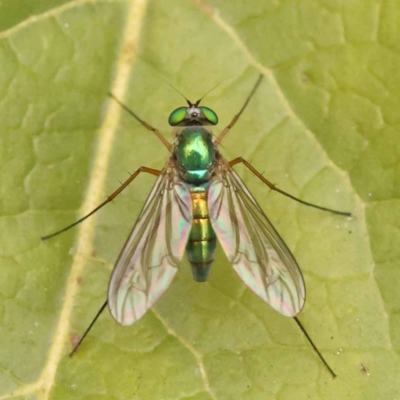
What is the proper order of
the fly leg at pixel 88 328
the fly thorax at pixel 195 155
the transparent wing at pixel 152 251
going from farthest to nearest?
the fly thorax at pixel 195 155 → the fly leg at pixel 88 328 → the transparent wing at pixel 152 251

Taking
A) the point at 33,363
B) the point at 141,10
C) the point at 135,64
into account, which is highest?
the point at 141,10

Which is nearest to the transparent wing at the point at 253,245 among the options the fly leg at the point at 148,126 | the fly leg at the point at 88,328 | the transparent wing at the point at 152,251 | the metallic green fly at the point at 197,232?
the metallic green fly at the point at 197,232

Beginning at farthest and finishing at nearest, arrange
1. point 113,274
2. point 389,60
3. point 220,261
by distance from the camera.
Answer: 1. point 220,261
2. point 389,60
3. point 113,274

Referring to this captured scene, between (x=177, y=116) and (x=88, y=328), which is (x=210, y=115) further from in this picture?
(x=88, y=328)

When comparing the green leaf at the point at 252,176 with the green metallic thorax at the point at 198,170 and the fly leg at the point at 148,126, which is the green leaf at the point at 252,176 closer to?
the fly leg at the point at 148,126

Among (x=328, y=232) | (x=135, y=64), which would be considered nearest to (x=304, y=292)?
(x=328, y=232)

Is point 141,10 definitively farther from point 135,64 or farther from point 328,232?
point 328,232
